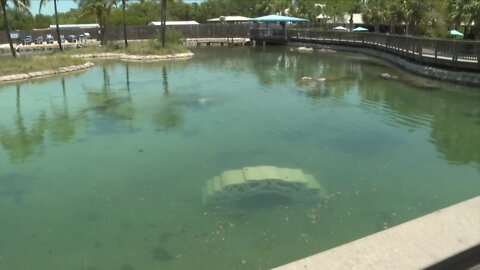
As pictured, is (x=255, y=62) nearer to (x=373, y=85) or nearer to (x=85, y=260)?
(x=373, y=85)

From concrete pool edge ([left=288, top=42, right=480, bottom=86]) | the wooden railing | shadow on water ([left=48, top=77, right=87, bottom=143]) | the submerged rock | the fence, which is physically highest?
the fence

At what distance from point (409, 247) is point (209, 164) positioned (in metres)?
8.10

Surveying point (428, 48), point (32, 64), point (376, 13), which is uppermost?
point (376, 13)

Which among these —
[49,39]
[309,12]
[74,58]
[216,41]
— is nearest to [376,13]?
[309,12]

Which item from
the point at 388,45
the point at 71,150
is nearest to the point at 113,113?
the point at 71,150

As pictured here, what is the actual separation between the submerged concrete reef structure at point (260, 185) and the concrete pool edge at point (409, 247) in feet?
18.2

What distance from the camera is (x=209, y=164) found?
34.1 feet

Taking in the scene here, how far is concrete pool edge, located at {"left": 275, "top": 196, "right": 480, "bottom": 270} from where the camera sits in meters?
2.33

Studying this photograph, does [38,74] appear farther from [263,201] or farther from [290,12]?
[290,12]

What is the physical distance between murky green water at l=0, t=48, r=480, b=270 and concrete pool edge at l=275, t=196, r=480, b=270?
3.77m

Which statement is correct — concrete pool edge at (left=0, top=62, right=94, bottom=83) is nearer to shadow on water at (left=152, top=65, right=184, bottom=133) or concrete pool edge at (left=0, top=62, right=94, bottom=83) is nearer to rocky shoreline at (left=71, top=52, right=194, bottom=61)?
rocky shoreline at (left=71, top=52, right=194, bottom=61)

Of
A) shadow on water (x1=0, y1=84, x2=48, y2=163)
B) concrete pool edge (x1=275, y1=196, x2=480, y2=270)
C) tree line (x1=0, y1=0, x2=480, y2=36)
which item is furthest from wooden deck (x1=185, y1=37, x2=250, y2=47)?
concrete pool edge (x1=275, y1=196, x2=480, y2=270)

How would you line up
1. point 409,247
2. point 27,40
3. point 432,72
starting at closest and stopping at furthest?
point 409,247 < point 432,72 < point 27,40

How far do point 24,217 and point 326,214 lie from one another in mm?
5293
